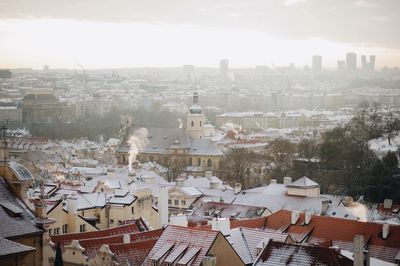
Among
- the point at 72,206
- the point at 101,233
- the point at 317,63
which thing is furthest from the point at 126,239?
the point at 317,63

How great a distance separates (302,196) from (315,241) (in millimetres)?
13217

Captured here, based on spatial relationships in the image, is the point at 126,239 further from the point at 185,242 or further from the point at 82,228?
the point at 82,228

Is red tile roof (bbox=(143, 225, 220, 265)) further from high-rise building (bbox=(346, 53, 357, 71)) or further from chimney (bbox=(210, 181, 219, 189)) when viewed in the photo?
high-rise building (bbox=(346, 53, 357, 71))

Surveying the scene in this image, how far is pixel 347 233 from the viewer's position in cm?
2503

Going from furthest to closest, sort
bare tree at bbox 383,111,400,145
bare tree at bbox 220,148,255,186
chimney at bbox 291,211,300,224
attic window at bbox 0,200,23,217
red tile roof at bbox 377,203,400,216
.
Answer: bare tree at bbox 383,111,400,145 < bare tree at bbox 220,148,255,186 < red tile roof at bbox 377,203,400,216 < chimney at bbox 291,211,300,224 < attic window at bbox 0,200,23,217

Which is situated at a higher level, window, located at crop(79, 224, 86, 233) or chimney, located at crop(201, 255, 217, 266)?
chimney, located at crop(201, 255, 217, 266)

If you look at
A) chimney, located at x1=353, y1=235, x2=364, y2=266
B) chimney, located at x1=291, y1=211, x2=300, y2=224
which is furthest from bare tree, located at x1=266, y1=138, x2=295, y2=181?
chimney, located at x1=353, y1=235, x2=364, y2=266

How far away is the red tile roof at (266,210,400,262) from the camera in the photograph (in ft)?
76.7

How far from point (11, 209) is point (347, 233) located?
463 inches

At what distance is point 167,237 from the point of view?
20562 millimetres

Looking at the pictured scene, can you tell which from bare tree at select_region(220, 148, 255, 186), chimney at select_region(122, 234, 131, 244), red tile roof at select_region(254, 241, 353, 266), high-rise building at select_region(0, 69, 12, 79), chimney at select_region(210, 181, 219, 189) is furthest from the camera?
high-rise building at select_region(0, 69, 12, 79)

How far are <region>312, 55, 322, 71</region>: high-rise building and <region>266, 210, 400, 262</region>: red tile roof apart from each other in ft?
405

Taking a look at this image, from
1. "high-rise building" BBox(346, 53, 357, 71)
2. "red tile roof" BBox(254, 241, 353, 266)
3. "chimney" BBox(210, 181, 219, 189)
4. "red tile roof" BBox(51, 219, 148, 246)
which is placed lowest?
"chimney" BBox(210, 181, 219, 189)

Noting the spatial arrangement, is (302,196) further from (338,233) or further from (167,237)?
(167,237)
